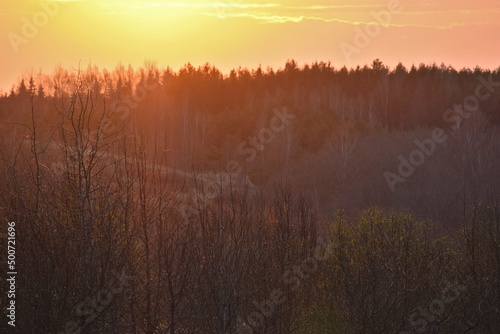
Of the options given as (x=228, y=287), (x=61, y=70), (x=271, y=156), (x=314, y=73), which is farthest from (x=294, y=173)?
(x=228, y=287)

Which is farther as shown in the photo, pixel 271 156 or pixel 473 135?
pixel 271 156

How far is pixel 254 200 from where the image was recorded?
31.3 meters

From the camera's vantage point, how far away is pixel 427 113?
7619 centimetres

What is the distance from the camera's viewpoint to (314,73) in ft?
304

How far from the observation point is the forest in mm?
10562

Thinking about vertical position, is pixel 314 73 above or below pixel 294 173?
above

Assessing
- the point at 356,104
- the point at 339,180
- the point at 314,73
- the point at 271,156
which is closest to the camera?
the point at 339,180

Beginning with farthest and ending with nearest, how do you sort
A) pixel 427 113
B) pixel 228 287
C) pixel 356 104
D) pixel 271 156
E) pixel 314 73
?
pixel 314 73 < pixel 356 104 < pixel 427 113 < pixel 271 156 < pixel 228 287

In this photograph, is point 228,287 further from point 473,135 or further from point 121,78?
point 121,78

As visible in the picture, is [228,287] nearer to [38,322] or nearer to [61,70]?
[38,322]

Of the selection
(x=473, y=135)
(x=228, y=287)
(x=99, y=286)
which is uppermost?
(x=99, y=286)

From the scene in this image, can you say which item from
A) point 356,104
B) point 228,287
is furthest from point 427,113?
point 228,287

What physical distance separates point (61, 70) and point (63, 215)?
7760 centimetres

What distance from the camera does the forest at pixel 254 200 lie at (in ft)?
34.7
